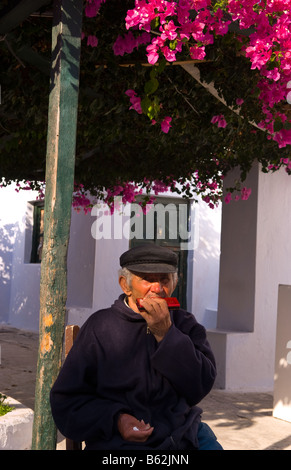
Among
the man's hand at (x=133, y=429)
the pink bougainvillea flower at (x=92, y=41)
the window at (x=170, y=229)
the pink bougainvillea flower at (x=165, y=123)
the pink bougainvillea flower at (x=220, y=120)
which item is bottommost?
the man's hand at (x=133, y=429)

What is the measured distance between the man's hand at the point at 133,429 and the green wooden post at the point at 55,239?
2.48ft

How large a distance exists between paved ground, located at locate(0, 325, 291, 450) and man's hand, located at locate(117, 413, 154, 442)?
10.8 ft

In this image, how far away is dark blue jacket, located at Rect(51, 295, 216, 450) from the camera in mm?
2621

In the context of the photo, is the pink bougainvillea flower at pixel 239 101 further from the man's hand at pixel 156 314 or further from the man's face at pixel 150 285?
the man's hand at pixel 156 314

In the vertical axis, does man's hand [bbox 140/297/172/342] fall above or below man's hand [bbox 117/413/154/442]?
above

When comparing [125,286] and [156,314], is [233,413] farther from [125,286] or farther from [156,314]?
[156,314]

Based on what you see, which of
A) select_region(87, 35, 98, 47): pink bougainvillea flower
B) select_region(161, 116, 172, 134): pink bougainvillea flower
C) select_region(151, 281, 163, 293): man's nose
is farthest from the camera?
select_region(161, 116, 172, 134): pink bougainvillea flower

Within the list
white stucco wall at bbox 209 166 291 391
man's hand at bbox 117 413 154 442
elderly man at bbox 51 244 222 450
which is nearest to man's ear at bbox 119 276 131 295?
elderly man at bbox 51 244 222 450

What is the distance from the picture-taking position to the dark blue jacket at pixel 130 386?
2.62 meters

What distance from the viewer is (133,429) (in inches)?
101

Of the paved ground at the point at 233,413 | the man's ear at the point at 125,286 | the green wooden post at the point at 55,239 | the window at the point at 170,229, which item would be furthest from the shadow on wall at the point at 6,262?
the man's ear at the point at 125,286

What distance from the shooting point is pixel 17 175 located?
9.86 m

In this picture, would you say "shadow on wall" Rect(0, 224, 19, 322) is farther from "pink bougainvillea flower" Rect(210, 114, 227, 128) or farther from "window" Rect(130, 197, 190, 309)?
"pink bougainvillea flower" Rect(210, 114, 227, 128)
